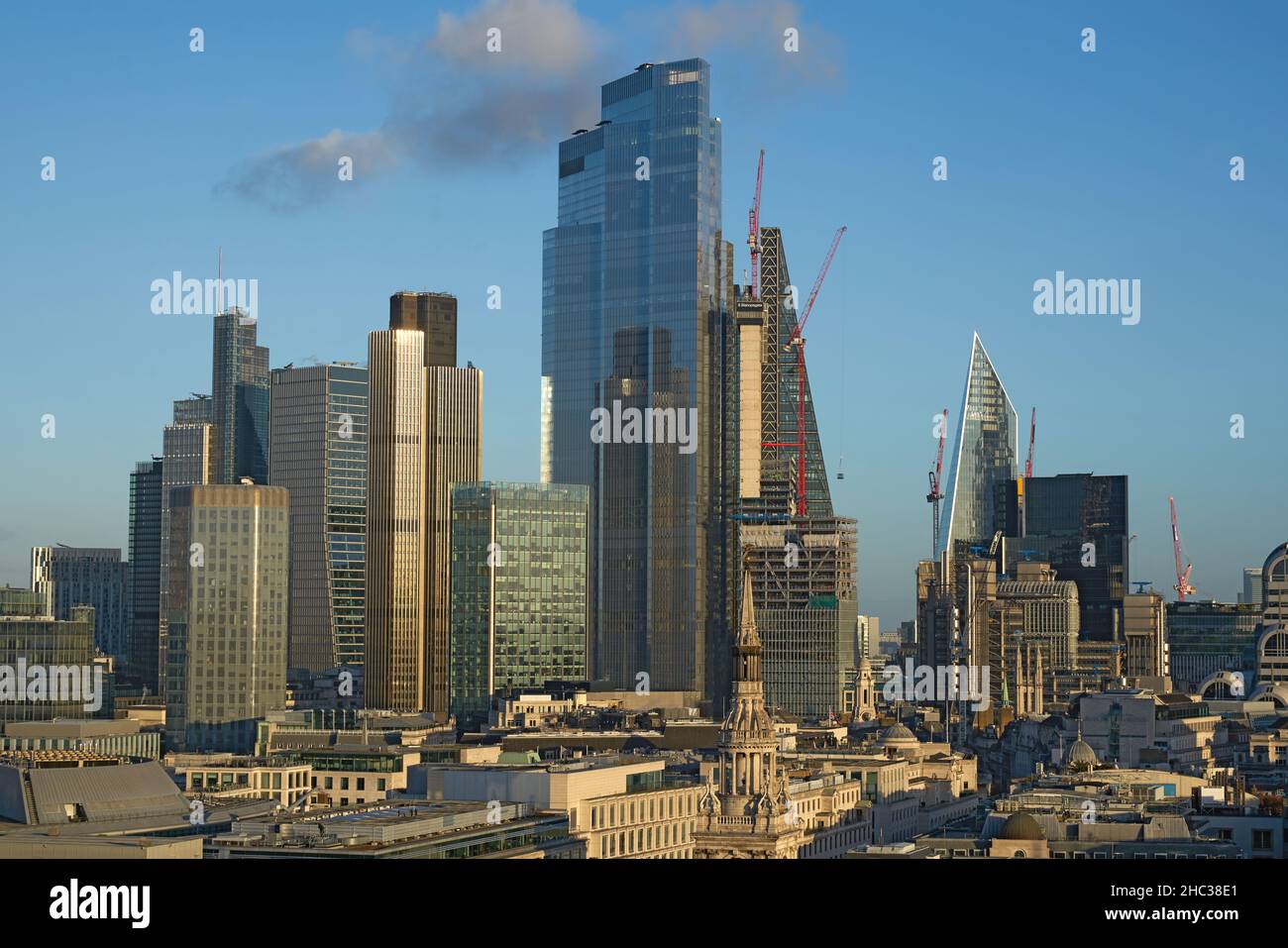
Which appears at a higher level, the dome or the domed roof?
the domed roof

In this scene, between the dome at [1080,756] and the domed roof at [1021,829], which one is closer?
the domed roof at [1021,829]

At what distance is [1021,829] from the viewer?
11138 centimetres

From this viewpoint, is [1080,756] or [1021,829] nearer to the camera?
[1021,829]

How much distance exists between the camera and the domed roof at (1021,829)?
111 m

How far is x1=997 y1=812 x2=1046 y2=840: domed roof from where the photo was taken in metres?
111

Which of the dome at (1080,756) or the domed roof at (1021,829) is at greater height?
the domed roof at (1021,829)

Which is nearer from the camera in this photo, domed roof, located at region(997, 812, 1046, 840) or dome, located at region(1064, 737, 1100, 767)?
domed roof, located at region(997, 812, 1046, 840)

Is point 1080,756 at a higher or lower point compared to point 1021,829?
lower
